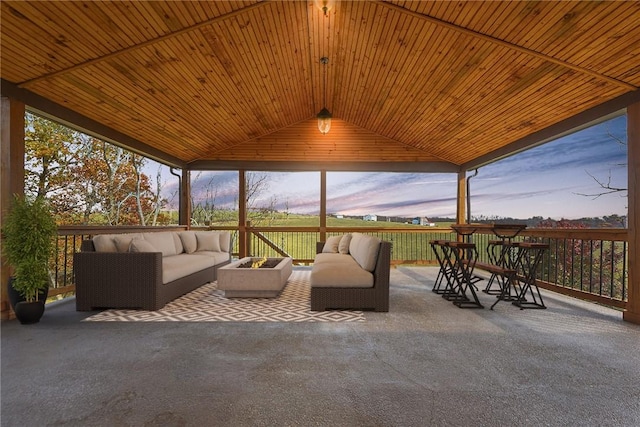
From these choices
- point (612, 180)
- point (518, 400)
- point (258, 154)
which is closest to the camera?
point (518, 400)

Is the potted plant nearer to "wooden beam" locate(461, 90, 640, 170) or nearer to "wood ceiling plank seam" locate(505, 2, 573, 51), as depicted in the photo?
"wood ceiling plank seam" locate(505, 2, 573, 51)

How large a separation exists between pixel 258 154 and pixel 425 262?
488 centimetres

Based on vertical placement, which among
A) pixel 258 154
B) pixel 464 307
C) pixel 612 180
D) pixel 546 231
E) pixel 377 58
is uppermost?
pixel 377 58

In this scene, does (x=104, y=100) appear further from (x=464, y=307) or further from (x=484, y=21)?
(x=464, y=307)

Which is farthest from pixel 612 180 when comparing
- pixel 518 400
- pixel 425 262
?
pixel 518 400

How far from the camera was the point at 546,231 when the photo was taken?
477cm

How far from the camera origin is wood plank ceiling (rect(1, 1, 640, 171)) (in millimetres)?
2793

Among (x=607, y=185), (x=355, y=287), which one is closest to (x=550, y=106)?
(x=355, y=287)

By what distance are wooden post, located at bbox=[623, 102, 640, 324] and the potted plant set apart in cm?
625

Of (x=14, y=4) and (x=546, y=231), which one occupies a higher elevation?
(x=14, y=4)

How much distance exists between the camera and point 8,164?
322 cm

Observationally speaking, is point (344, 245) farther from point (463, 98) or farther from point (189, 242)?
point (463, 98)

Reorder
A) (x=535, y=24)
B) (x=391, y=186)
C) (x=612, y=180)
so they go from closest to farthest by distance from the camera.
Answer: (x=535, y=24)
(x=612, y=180)
(x=391, y=186)

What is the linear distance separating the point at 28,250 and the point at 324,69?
15.6 feet
